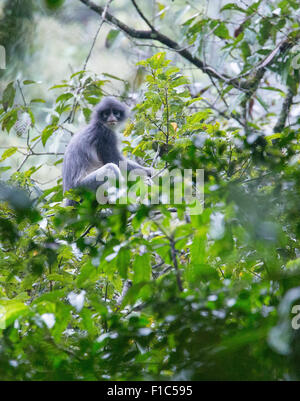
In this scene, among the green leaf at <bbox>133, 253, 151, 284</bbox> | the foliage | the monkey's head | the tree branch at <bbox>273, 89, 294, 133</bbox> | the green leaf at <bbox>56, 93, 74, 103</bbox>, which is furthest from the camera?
the monkey's head

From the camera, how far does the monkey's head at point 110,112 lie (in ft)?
13.7

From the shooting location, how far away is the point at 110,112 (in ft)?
13.9

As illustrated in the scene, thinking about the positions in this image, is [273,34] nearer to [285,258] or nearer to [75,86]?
[75,86]

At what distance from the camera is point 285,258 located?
137 centimetres

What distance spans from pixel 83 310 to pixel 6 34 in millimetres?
729

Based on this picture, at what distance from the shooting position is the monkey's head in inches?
164

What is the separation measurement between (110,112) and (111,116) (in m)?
0.05

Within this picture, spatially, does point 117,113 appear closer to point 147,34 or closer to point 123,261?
point 147,34

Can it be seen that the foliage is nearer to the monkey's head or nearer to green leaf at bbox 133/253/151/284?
green leaf at bbox 133/253/151/284

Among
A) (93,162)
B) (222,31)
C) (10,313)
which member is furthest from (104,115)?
(10,313)

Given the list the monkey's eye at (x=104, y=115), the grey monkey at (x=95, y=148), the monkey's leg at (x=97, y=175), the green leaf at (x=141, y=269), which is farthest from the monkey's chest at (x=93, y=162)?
the green leaf at (x=141, y=269)

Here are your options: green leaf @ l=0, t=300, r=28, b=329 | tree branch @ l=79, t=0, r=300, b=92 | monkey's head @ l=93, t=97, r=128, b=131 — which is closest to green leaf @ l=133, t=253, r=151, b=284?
green leaf @ l=0, t=300, r=28, b=329

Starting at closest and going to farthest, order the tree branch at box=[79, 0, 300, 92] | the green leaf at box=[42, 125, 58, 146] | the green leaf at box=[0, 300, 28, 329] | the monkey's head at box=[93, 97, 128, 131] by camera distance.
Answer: the green leaf at box=[0, 300, 28, 329], the green leaf at box=[42, 125, 58, 146], the tree branch at box=[79, 0, 300, 92], the monkey's head at box=[93, 97, 128, 131]

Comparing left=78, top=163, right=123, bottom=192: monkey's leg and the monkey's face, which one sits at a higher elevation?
the monkey's face
